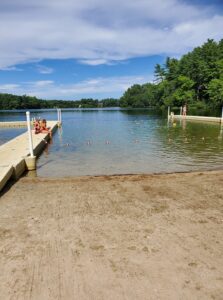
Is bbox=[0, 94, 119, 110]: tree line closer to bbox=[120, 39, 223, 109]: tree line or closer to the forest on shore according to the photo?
the forest on shore

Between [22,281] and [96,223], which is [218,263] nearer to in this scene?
[96,223]

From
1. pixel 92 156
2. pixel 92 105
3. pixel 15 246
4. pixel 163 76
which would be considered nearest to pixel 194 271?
pixel 15 246

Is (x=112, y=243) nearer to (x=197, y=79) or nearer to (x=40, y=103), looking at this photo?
(x=197, y=79)

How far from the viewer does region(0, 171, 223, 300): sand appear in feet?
10.0

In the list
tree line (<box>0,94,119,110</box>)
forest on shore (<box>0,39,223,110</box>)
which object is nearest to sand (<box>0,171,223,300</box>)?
forest on shore (<box>0,39,223,110</box>)

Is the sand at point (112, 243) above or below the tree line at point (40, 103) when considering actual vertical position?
below

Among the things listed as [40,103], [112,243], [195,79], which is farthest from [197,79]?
[40,103]

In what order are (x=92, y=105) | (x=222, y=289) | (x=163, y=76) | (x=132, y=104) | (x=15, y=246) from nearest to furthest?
(x=222, y=289)
(x=15, y=246)
(x=163, y=76)
(x=132, y=104)
(x=92, y=105)

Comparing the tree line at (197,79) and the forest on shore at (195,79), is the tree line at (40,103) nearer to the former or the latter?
the forest on shore at (195,79)

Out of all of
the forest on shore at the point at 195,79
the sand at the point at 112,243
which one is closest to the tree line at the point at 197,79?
the forest on shore at the point at 195,79

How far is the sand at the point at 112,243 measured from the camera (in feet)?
10.0

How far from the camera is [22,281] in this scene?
10.4ft

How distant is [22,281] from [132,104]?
129m

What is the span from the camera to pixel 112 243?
4020 mm
